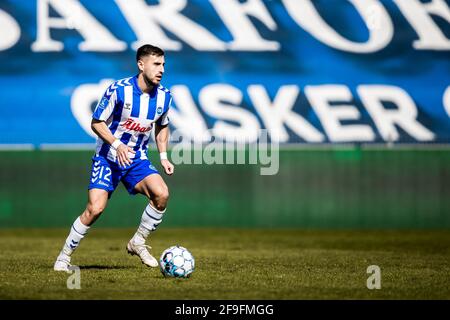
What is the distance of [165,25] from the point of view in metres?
19.8

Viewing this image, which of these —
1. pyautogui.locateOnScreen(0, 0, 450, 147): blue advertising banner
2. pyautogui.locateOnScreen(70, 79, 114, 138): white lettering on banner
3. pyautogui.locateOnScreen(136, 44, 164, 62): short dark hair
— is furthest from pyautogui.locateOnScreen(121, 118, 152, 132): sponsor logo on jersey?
pyautogui.locateOnScreen(70, 79, 114, 138): white lettering on banner

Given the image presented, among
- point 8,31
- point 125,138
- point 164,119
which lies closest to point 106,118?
point 125,138

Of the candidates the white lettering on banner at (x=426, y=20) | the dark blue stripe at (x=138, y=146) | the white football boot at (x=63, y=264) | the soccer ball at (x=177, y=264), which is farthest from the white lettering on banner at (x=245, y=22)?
the soccer ball at (x=177, y=264)

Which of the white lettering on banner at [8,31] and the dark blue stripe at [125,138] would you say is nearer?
the dark blue stripe at [125,138]

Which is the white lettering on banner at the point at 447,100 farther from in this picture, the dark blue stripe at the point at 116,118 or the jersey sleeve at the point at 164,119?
the dark blue stripe at the point at 116,118

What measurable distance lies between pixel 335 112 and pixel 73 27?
5.90 m

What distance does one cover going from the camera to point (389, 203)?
18.0m

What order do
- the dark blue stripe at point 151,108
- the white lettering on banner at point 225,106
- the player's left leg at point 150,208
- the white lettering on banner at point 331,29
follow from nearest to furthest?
the player's left leg at point 150,208 < the dark blue stripe at point 151,108 < the white lettering on banner at point 225,106 < the white lettering on banner at point 331,29

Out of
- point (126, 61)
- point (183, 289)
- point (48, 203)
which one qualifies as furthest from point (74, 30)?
point (183, 289)

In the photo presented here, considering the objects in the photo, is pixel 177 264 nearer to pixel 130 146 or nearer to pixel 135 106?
pixel 130 146

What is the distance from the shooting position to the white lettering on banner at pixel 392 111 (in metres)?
19.6

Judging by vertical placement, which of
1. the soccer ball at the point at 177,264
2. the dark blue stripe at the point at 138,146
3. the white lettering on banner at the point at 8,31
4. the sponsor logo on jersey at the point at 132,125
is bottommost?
the soccer ball at the point at 177,264

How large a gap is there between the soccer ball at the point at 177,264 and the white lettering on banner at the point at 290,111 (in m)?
10.6
